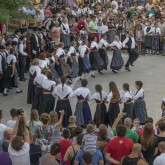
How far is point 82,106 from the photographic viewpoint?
13.9m

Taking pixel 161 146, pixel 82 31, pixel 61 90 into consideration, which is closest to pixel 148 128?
pixel 161 146

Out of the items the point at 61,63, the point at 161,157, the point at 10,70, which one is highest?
the point at 61,63

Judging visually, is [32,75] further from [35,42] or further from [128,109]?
[35,42]

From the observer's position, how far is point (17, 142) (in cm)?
930

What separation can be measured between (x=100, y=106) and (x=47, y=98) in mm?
1484

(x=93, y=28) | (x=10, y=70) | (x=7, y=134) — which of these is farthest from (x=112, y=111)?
(x=93, y=28)

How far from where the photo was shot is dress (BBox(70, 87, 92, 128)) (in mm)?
13617

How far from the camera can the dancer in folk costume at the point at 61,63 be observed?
17.0 metres

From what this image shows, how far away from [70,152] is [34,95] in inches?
256

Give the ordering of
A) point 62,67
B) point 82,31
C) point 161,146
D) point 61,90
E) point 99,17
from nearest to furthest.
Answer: point 161,146
point 61,90
point 62,67
point 82,31
point 99,17

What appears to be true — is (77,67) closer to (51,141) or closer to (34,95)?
(34,95)

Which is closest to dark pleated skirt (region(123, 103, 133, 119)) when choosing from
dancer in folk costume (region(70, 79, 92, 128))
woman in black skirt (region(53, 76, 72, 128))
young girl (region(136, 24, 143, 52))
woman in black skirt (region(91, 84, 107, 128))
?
woman in black skirt (region(91, 84, 107, 128))

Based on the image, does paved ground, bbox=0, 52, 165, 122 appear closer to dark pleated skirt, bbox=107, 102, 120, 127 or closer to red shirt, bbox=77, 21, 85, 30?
dark pleated skirt, bbox=107, 102, 120, 127

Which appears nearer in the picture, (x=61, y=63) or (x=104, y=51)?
(x=61, y=63)
